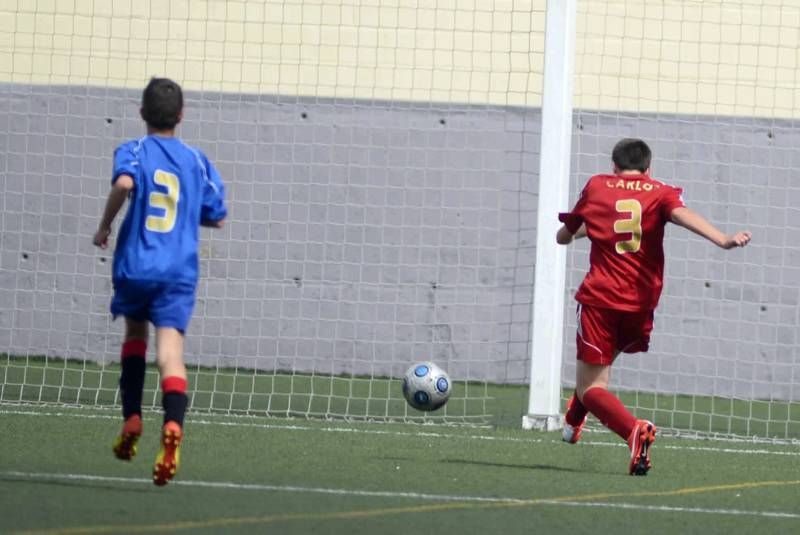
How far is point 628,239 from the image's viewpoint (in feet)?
23.9

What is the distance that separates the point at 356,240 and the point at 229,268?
42.5 inches

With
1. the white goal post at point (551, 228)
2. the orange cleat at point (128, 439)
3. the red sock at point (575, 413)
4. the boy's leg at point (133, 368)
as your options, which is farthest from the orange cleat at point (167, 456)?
the white goal post at point (551, 228)

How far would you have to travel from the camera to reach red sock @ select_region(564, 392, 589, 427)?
25.3 ft

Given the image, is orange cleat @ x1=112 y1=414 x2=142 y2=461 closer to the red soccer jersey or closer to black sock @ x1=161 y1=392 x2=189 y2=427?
black sock @ x1=161 y1=392 x2=189 y2=427

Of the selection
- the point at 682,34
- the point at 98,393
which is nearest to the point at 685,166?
the point at 682,34

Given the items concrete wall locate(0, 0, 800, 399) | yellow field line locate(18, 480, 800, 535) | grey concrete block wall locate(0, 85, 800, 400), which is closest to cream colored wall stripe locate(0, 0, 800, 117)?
concrete wall locate(0, 0, 800, 399)

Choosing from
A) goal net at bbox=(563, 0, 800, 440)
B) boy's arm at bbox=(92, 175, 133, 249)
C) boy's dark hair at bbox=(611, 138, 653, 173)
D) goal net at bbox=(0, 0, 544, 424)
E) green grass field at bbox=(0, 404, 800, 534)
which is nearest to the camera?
green grass field at bbox=(0, 404, 800, 534)

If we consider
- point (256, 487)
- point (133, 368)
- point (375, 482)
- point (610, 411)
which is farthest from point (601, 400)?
point (133, 368)

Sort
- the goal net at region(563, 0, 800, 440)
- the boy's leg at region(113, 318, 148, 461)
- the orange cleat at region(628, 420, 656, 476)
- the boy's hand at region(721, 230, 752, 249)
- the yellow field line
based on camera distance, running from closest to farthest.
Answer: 1. the yellow field line
2. the boy's leg at region(113, 318, 148, 461)
3. the boy's hand at region(721, 230, 752, 249)
4. the orange cleat at region(628, 420, 656, 476)
5. the goal net at region(563, 0, 800, 440)

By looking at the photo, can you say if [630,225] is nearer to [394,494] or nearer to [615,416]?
[615,416]

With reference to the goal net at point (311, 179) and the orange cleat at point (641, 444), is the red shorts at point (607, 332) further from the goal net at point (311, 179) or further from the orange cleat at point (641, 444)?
the goal net at point (311, 179)

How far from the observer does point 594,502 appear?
19.8 ft

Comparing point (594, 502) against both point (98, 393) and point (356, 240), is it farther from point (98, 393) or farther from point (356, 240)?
point (356, 240)

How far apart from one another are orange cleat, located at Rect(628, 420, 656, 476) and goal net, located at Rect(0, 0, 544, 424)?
19.4 feet
